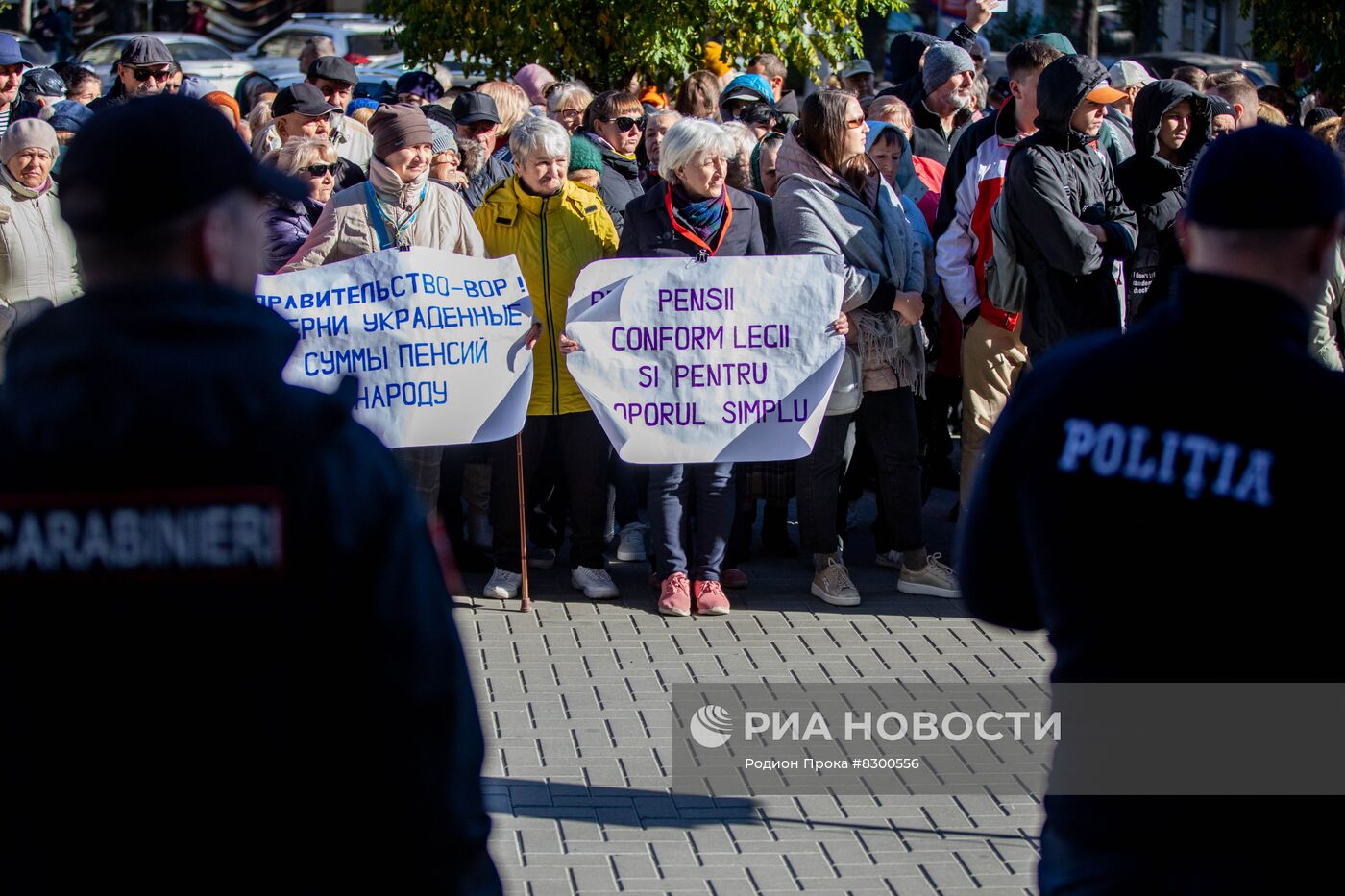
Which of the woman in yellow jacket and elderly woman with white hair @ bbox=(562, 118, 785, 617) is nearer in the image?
elderly woman with white hair @ bbox=(562, 118, 785, 617)

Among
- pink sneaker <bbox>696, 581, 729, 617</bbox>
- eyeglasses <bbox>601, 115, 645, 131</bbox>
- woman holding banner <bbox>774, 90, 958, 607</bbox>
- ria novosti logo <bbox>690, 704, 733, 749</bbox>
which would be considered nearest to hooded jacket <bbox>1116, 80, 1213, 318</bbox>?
woman holding banner <bbox>774, 90, 958, 607</bbox>

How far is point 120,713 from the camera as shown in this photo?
184cm

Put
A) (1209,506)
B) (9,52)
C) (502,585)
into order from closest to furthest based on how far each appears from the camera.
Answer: (1209,506), (502,585), (9,52)

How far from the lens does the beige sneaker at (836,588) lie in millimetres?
7113

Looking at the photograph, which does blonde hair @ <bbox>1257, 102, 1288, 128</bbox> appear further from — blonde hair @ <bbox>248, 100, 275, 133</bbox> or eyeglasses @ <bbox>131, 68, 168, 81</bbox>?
eyeglasses @ <bbox>131, 68, 168, 81</bbox>

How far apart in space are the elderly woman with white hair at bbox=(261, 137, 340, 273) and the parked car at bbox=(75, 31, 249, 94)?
2176 centimetres

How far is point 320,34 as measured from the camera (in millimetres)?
30875

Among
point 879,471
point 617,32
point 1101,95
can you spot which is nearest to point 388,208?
point 879,471

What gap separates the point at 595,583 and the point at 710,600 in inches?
22.8

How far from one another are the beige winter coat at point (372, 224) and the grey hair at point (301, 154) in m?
0.42

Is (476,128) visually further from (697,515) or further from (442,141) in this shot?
(697,515)

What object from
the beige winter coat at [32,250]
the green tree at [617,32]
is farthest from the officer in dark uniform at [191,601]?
the green tree at [617,32]

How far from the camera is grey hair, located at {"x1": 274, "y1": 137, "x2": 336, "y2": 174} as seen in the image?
23.8ft

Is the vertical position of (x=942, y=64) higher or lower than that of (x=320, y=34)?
higher
